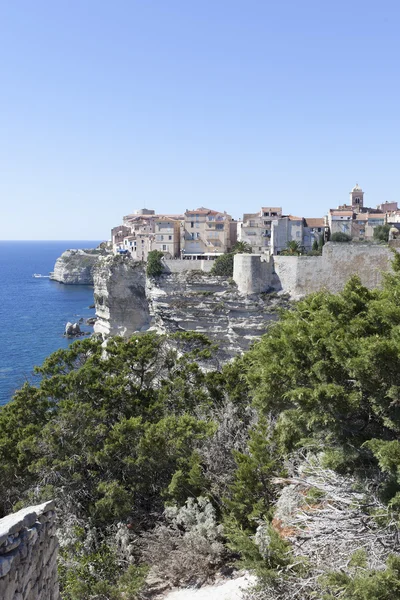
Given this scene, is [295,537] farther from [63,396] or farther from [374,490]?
[63,396]

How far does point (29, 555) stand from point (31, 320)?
50423mm

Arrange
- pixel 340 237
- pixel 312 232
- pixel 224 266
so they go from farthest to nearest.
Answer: pixel 312 232 → pixel 340 237 → pixel 224 266

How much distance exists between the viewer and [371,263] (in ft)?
90.2

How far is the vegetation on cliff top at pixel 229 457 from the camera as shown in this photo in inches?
234

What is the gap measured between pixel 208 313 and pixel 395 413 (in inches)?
1008

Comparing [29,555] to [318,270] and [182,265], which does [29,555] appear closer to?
[318,270]

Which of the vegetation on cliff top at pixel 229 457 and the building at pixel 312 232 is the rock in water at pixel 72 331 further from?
the vegetation on cliff top at pixel 229 457

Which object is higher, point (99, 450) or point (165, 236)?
point (165, 236)

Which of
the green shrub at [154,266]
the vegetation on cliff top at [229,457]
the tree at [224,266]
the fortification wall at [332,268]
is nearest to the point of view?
the vegetation on cliff top at [229,457]

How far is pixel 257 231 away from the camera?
44438mm

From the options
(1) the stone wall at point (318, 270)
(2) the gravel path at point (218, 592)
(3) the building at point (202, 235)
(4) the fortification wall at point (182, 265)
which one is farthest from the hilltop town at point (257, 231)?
(2) the gravel path at point (218, 592)

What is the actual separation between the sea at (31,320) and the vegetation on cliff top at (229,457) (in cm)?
814

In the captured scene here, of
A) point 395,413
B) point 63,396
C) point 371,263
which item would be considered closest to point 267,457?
point 395,413

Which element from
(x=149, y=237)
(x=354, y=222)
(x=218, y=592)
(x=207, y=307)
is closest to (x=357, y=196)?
(x=354, y=222)
